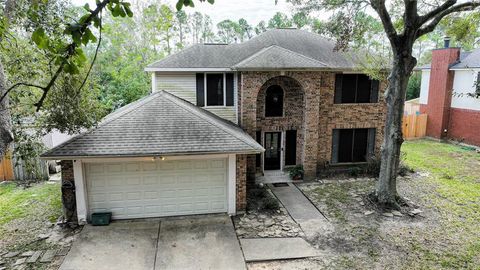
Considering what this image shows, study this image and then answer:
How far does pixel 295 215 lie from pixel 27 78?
8844mm

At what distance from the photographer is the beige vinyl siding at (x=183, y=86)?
13.7 metres

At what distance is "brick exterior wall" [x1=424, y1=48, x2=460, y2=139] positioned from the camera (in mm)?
20422

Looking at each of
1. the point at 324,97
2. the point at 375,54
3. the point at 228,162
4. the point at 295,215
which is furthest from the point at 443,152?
the point at 228,162

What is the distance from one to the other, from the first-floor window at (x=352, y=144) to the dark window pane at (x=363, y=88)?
1367mm

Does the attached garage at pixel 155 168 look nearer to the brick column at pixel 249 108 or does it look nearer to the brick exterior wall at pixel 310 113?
the brick column at pixel 249 108

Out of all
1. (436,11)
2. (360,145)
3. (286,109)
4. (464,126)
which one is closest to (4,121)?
(286,109)

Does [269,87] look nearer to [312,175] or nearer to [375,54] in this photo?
[312,175]

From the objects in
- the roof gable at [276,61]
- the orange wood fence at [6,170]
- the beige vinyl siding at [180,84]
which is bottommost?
the orange wood fence at [6,170]

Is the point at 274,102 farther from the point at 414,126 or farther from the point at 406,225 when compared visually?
the point at 414,126

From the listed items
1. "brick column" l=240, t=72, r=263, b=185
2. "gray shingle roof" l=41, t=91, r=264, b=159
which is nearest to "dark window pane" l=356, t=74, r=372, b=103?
"brick column" l=240, t=72, r=263, b=185

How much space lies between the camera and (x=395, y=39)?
9.84 metres

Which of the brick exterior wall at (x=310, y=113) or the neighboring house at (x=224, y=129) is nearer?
the neighboring house at (x=224, y=129)

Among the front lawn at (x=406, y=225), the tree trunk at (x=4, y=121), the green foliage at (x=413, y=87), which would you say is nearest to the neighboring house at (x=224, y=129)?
the tree trunk at (x=4, y=121)

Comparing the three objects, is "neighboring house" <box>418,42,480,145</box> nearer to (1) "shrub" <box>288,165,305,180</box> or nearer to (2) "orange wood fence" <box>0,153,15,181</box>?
(1) "shrub" <box>288,165,305,180</box>
